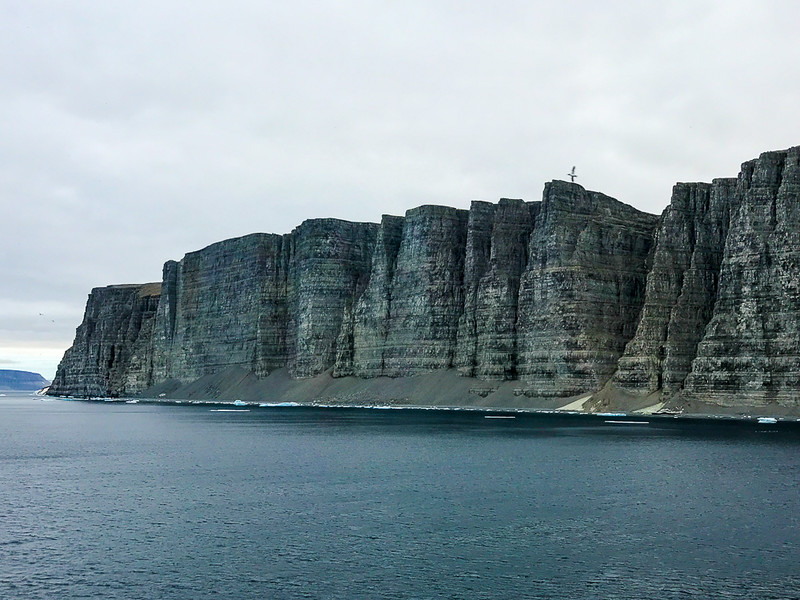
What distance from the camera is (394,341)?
19038 centimetres

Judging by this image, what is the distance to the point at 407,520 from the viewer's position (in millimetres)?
46812

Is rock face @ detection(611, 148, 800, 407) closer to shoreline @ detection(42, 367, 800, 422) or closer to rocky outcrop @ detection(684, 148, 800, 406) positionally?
rocky outcrop @ detection(684, 148, 800, 406)

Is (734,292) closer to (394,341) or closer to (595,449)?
(595,449)

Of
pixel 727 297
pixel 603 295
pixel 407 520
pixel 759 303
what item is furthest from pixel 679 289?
pixel 407 520

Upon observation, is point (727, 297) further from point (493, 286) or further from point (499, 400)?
point (493, 286)

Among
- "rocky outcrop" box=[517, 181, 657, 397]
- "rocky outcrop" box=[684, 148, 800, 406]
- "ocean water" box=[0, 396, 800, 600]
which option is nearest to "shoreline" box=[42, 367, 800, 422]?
"rocky outcrop" box=[684, 148, 800, 406]

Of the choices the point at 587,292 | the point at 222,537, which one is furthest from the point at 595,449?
the point at 587,292

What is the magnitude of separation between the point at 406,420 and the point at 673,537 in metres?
94.8

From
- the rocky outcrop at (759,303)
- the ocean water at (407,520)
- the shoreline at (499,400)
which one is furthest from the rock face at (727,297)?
the ocean water at (407,520)

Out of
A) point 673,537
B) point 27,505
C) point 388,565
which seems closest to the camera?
point 388,565

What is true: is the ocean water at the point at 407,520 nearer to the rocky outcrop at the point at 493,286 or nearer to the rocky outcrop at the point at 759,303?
the rocky outcrop at the point at 759,303

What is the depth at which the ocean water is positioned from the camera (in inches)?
1362

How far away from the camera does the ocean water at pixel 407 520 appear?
34.6 m

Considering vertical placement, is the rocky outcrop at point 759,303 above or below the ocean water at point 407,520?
above
